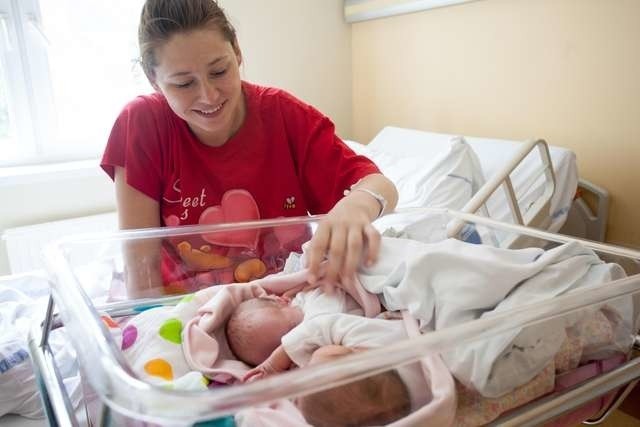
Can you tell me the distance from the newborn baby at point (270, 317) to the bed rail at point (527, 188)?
2.57 ft

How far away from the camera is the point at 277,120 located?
114 centimetres

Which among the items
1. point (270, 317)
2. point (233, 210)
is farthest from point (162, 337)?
point (233, 210)

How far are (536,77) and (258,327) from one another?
5.34ft

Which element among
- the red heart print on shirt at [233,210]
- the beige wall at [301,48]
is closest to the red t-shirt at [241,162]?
the red heart print on shirt at [233,210]

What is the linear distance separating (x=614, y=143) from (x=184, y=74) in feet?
4.69

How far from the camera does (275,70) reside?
2.72 meters

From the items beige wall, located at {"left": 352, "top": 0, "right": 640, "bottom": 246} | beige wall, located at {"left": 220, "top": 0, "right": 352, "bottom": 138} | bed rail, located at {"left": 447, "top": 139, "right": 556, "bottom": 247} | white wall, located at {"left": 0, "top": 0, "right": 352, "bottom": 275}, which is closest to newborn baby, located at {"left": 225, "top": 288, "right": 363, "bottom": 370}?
bed rail, located at {"left": 447, "top": 139, "right": 556, "bottom": 247}

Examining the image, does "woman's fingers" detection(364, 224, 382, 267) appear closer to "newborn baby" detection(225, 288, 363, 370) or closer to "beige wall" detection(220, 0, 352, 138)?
"newborn baby" detection(225, 288, 363, 370)

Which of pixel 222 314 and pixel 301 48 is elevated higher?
pixel 301 48

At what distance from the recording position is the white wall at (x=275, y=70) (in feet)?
7.37

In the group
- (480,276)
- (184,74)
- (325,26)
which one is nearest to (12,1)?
(325,26)

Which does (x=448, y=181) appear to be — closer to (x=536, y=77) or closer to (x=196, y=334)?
(x=536, y=77)

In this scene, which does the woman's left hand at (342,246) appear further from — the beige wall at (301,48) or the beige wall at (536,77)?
the beige wall at (301,48)

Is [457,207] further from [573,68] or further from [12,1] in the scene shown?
[12,1]
